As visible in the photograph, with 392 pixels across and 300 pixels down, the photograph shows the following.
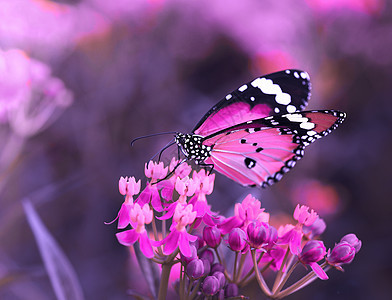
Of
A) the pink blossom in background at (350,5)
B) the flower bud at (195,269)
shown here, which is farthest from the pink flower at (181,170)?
the pink blossom in background at (350,5)

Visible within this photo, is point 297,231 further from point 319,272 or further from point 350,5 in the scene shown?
point 350,5

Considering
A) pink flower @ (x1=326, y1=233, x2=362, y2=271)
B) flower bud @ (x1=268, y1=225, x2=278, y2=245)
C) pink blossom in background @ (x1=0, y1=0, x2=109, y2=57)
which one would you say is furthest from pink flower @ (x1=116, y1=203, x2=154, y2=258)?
pink blossom in background @ (x1=0, y1=0, x2=109, y2=57)

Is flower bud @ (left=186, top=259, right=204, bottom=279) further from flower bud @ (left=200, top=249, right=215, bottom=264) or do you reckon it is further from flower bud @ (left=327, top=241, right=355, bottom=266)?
flower bud @ (left=327, top=241, right=355, bottom=266)

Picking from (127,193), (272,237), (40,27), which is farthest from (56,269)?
(40,27)

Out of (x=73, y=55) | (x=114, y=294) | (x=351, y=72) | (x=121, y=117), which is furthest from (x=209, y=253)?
(x=351, y=72)

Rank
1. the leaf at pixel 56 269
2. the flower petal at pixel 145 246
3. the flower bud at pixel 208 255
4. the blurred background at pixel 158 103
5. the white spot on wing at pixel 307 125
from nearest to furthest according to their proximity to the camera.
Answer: the flower petal at pixel 145 246
the flower bud at pixel 208 255
the leaf at pixel 56 269
the white spot on wing at pixel 307 125
the blurred background at pixel 158 103

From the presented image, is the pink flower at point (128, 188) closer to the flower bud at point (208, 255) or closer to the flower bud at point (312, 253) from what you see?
Answer: the flower bud at point (208, 255)
